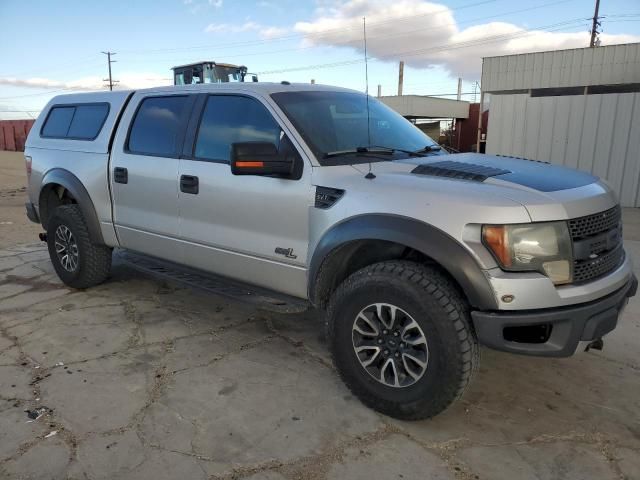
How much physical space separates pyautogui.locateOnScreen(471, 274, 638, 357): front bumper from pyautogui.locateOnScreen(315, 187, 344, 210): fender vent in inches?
39.7

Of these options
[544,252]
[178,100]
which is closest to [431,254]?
[544,252]

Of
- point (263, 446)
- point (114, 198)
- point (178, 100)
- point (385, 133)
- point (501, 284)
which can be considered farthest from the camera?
point (114, 198)

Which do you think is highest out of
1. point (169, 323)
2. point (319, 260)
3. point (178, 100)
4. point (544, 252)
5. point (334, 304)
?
point (178, 100)

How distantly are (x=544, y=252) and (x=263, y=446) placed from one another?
169 cm

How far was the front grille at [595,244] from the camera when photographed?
99.1 inches

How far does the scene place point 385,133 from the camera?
370cm

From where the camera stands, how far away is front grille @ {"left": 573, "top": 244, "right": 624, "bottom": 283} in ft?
8.26

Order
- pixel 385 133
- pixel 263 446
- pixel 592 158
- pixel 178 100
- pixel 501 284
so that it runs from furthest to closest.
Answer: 1. pixel 592 158
2. pixel 178 100
3. pixel 385 133
4. pixel 263 446
5. pixel 501 284

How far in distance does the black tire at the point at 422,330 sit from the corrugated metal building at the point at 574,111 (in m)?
9.45

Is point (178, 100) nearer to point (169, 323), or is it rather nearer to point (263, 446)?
point (169, 323)

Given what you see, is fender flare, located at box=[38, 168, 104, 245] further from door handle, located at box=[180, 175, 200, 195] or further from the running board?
door handle, located at box=[180, 175, 200, 195]

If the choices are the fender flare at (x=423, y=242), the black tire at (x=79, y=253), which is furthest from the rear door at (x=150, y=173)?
the fender flare at (x=423, y=242)

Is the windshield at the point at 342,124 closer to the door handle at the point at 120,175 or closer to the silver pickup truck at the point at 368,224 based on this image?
the silver pickup truck at the point at 368,224

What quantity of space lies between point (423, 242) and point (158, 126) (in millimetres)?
2550
